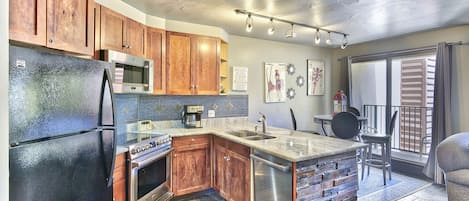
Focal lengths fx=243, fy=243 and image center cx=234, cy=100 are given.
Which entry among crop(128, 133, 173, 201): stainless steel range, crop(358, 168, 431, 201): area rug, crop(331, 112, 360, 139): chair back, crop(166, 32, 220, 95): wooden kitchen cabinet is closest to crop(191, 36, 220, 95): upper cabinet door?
crop(166, 32, 220, 95): wooden kitchen cabinet

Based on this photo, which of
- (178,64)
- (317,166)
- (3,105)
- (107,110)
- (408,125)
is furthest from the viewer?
(408,125)

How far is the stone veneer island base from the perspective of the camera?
2.00 metres

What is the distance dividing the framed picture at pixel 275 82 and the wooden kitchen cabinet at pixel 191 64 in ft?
4.30

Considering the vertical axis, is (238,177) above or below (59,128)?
below

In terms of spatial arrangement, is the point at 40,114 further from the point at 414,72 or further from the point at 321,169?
the point at 414,72

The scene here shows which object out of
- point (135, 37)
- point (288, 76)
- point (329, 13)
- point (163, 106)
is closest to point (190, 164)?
point (163, 106)

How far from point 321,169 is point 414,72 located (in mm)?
3543

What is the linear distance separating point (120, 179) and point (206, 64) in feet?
6.33

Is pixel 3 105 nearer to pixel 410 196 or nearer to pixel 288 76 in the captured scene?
pixel 410 196

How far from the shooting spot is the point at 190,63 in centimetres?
348

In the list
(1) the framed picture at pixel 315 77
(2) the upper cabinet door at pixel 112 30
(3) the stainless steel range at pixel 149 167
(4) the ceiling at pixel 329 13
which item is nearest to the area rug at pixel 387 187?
(1) the framed picture at pixel 315 77

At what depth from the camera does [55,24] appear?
169 centimetres

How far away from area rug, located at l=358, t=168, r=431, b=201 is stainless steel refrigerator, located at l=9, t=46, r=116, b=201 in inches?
125

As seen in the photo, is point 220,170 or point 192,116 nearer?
point 220,170
